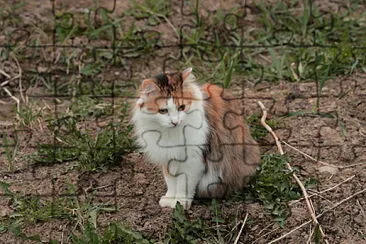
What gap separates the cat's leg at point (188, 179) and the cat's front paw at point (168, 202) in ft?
0.11

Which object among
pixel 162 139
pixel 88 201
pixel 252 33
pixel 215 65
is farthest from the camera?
pixel 252 33

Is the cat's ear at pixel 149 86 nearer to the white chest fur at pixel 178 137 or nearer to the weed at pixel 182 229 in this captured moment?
the white chest fur at pixel 178 137

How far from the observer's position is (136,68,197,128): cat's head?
3947 mm

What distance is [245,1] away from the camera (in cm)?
666

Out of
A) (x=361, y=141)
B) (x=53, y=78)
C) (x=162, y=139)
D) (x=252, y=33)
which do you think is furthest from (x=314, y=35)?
(x=162, y=139)

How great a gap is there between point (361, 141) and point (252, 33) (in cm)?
193

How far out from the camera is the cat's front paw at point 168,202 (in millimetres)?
4254

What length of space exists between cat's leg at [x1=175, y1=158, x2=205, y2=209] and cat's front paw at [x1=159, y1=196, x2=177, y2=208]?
0.11ft

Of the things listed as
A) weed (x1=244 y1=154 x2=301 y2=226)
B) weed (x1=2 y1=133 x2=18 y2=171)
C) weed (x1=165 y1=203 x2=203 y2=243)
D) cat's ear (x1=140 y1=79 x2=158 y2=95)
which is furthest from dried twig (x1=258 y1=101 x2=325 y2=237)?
weed (x1=2 y1=133 x2=18 y2=171)

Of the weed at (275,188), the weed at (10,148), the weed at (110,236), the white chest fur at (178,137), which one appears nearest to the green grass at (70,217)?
the weed at (110,236)

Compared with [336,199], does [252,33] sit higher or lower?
higher

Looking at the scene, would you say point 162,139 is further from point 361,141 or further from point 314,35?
point 314,35

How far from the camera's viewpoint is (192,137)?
4.03 meters

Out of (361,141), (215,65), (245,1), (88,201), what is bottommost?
(88,201)
